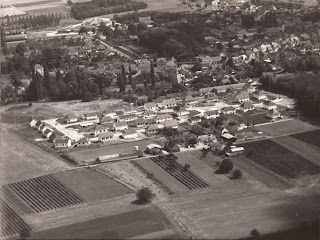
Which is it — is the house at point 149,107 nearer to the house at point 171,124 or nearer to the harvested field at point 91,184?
the house at point 171,124

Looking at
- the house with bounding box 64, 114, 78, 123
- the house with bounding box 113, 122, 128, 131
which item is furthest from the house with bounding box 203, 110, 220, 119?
the house with bounding box 64, 114, 78, 123

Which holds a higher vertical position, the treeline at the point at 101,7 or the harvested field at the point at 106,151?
the treeline at the point at 101,7

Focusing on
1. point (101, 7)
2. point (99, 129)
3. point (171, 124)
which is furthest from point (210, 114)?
point (101, 7)

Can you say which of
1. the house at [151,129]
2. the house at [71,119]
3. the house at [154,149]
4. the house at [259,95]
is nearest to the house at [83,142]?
the house at [151,129]

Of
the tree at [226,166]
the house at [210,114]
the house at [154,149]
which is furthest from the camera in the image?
the house at [210,114]

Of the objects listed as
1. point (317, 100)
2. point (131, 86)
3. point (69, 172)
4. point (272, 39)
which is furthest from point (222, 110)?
point (272, 39)

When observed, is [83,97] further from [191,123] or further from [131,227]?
[131,227]
